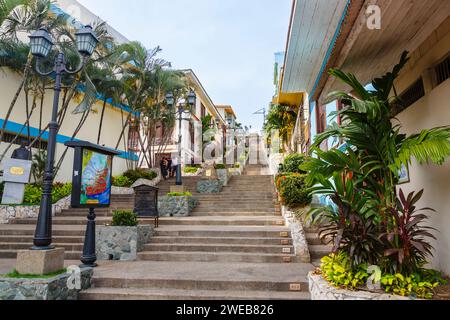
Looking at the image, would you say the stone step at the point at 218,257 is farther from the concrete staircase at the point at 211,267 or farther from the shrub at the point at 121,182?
the shrub at the point at 121,182

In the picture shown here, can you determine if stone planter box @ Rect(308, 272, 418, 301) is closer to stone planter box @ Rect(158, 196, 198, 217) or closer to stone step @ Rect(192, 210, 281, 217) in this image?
stone step @ Rect(192, 210, 281, 217)

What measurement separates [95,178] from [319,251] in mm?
5021

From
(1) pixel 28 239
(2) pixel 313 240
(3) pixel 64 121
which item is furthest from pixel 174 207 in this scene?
(3) pixel 64 121

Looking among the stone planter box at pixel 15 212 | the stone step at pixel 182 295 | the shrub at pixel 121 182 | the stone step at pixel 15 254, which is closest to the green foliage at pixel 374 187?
the stone step at pixel 182 295

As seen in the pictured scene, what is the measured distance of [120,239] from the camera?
6.74m

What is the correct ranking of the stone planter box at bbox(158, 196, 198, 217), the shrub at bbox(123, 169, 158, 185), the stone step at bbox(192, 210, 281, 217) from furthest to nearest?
1. the shrub at bbox(123, 169, 158, 185)
2. the stone planter box at bbox(158, 196, 198, 217)
3. the stone step at bbox(192, 210, 281, 217)

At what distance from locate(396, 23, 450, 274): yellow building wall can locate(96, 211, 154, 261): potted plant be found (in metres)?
5.67

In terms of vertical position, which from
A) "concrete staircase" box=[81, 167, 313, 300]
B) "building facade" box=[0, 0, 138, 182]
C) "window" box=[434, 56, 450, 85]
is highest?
"building facade" box=[0, 0, 138, 182]

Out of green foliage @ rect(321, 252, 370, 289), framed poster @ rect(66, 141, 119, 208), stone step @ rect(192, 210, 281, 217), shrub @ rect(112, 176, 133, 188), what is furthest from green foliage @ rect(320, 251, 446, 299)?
shrub @ rect(112, 176, 133, 188)

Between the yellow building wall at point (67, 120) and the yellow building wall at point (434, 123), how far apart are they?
13195 millimetres

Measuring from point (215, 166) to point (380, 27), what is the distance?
37.7ft

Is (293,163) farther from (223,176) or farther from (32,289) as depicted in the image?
(32,289)

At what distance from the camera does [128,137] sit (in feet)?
62.2

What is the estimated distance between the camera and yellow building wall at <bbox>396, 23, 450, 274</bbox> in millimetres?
4117
